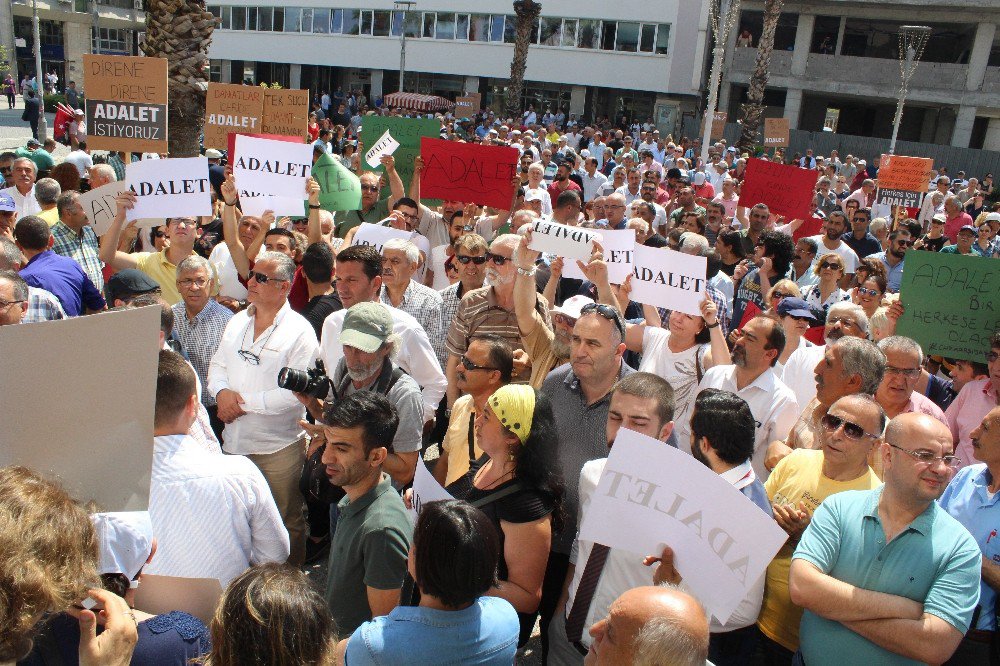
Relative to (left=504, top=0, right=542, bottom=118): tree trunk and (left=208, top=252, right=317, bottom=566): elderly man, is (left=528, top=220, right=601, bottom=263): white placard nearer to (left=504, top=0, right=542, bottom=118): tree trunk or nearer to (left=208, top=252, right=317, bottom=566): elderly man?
(left=208, top=252, right=317, bottom=566): elderly man

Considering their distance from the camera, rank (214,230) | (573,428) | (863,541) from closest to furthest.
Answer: (863,541), (573,428), (214,230)

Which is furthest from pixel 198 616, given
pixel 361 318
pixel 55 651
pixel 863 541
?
pixel 863 541

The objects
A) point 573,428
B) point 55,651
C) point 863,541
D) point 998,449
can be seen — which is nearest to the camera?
point 55,651

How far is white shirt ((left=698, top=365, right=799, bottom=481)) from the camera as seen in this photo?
4148mm

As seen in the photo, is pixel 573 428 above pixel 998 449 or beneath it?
beneath

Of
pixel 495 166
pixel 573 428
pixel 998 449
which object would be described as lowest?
pixel 573 428

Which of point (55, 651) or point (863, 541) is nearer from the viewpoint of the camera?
point (55, 651)

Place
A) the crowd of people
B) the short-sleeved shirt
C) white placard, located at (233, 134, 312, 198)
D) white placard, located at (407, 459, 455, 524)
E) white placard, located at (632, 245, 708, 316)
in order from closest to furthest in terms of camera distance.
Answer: the crowd of people < the short-sleeved shirt < white placard, located at (407, 459, 455, 524) < white placard, located at (632, 245, 708, 316) < white placard, located at (233, 134, 312, 198)

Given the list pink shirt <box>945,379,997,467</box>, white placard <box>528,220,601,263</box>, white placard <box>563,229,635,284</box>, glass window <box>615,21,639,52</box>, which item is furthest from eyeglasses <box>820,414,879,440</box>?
glass window <box>615,21,639,52</box>

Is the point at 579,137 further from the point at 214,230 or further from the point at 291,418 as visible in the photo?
the point at 291,418

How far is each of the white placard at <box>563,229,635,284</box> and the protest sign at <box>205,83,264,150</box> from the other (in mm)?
5227

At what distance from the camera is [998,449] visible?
10.5ft

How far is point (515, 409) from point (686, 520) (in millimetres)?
783

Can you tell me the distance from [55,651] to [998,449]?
3.23 m
